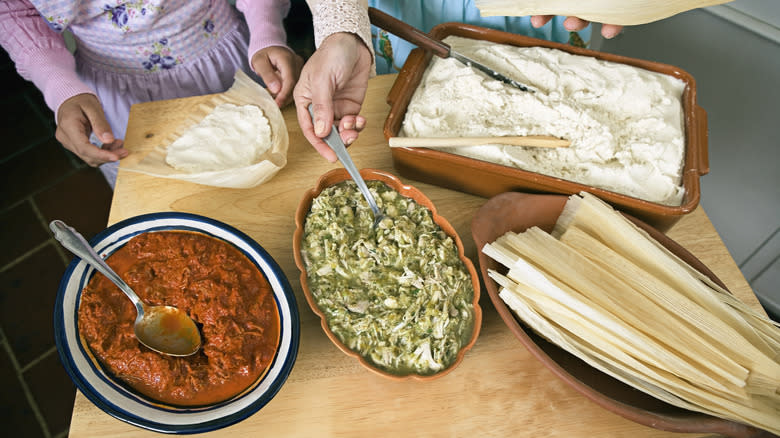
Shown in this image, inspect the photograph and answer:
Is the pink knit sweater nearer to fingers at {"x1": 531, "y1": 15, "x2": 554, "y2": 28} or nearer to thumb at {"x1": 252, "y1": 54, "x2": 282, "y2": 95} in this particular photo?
thumb at {"x1": 252, "y1": 54, "x2": 282, "y2": 95}

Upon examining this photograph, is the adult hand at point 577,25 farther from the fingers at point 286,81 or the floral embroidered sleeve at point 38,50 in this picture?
the floral embroidered sleeve at point 38,50

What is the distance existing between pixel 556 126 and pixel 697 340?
0.72 m

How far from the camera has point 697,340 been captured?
103cm

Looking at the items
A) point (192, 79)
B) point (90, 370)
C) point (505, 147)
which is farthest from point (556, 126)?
point (192, 79)

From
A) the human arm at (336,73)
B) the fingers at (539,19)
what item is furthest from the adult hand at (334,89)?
the fingers at (539,19)

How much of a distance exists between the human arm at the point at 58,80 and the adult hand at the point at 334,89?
699 mm

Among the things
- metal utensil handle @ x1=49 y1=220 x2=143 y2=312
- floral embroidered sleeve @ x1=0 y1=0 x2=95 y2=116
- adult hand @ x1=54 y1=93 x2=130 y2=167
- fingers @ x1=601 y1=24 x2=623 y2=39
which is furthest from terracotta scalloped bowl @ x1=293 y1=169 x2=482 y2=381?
floral embroidered sleeve @ x1=0 y1=0 x2=95 y2=116

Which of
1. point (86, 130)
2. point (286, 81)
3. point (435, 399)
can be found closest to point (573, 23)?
point (286, 81)

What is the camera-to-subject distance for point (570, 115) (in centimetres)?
140

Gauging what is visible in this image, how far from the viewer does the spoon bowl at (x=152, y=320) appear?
1.09 m

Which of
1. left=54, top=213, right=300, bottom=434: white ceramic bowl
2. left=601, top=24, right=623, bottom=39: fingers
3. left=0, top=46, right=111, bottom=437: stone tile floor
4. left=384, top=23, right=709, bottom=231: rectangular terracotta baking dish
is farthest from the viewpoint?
left=0, top=46, right=111, bottom=437: stone tile floor

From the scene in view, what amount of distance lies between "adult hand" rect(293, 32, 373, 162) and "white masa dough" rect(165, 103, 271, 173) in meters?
0.16

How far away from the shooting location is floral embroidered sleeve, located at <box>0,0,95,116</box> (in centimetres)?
159

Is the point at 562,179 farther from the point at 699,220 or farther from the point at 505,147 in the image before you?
the point at 699,220
